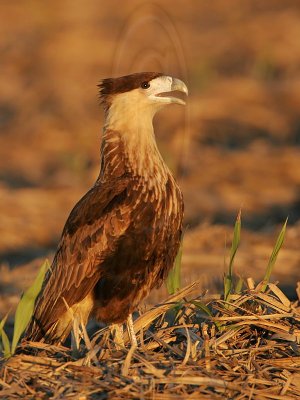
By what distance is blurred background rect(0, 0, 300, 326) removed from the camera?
420 inches

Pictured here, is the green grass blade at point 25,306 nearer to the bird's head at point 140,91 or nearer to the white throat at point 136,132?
the white throat at point 136,132

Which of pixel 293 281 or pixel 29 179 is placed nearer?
pixel 293 281

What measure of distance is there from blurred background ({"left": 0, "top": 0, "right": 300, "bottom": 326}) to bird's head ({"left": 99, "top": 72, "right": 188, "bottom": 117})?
1.06 m

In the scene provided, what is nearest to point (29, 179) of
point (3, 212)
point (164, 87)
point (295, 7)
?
point (3, 212)

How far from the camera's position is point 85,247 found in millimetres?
6008

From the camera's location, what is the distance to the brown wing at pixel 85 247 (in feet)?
19.4

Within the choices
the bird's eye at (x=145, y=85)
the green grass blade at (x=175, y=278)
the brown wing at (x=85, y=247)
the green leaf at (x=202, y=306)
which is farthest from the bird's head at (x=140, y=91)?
the green leaf at (x=202, y=306)

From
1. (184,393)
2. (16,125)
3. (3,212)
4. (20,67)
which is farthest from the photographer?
(20,67)

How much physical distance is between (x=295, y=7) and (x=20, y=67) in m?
7.60

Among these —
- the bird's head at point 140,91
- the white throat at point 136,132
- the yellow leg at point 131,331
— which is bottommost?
the yellow leg at point 131,331

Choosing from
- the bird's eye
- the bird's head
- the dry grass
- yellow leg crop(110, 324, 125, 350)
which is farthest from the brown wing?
the bird's eye

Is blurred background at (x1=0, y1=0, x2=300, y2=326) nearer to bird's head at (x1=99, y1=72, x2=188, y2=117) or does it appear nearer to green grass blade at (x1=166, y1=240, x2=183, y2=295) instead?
green grass blade at (x1=166, y1=240, x2=183, y2=295)

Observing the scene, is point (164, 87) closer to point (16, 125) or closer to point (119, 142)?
point (119, 142)

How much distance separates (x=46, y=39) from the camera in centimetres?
2472
